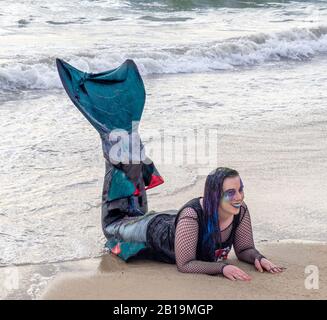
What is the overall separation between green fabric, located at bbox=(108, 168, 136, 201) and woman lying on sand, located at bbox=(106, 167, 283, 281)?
41 cm

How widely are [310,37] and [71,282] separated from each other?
13825 mm

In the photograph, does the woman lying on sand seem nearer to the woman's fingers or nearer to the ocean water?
the woman's fingers

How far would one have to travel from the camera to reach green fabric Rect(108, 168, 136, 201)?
476 centimetres

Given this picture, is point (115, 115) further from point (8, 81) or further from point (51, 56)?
point (51, 56)

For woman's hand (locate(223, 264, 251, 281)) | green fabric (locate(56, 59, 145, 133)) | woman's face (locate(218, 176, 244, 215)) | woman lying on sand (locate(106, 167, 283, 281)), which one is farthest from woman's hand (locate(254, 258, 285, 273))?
green fabric (locate(56, 59, 145, 133))

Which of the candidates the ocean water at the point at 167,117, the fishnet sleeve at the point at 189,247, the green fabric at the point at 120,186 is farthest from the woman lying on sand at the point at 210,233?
the ocean water at the point at 167,117

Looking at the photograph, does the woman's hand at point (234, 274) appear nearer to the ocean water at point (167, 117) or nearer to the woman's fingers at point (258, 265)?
the woman's fingers at point (258, 265)

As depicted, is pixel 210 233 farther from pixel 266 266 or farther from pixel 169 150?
pixel 169 150

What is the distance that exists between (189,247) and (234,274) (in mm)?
288

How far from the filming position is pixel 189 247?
4.03 metres

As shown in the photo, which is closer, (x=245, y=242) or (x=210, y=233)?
(x=210, y=233)

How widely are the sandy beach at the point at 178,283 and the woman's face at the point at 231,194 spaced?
393 mm

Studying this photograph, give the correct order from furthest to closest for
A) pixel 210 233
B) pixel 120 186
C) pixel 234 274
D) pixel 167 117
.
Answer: pixel 167 117
pixel 120 186
pixel 210 233
pixel 234 274

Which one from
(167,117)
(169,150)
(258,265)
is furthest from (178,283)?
(167,117)
